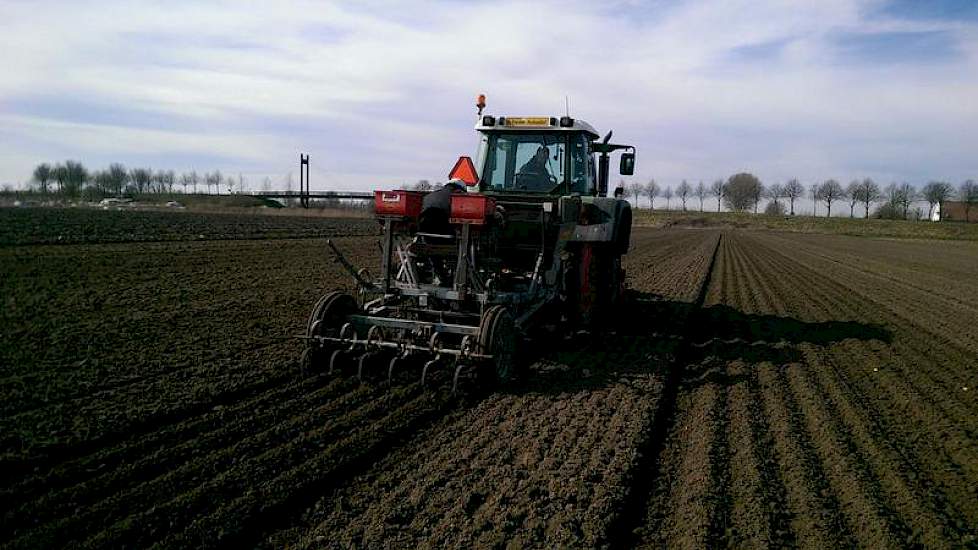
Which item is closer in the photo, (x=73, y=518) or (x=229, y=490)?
(x=73, y=518)

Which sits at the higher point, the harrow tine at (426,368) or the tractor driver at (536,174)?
the tractor driver at (536,174)

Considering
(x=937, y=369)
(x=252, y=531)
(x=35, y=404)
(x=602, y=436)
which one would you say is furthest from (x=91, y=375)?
(x=937, y=369)

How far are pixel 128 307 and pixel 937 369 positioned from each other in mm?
10445

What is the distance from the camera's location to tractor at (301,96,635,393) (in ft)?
21.6

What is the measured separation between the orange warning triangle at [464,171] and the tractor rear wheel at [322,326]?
2452 mm

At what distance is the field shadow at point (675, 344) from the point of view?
7.20 m

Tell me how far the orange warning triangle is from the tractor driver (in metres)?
0.62

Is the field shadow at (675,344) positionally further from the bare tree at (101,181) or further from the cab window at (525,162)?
the bare tree at (101,181)

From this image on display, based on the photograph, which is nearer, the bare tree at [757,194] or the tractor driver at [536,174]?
the tractor driver at [536,174]

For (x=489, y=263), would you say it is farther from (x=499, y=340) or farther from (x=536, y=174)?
(x=536, y=174)

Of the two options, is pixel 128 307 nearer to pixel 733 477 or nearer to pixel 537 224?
pixel 537 224

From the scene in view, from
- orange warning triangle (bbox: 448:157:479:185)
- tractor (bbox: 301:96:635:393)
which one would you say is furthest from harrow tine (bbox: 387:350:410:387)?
orange warning triangle (bbox: 448:157:479:185)

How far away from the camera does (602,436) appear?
528 cm

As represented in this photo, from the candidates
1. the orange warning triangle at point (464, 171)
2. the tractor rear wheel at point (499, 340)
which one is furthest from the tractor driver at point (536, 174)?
the tractor rear wheel at point (499, 340)
